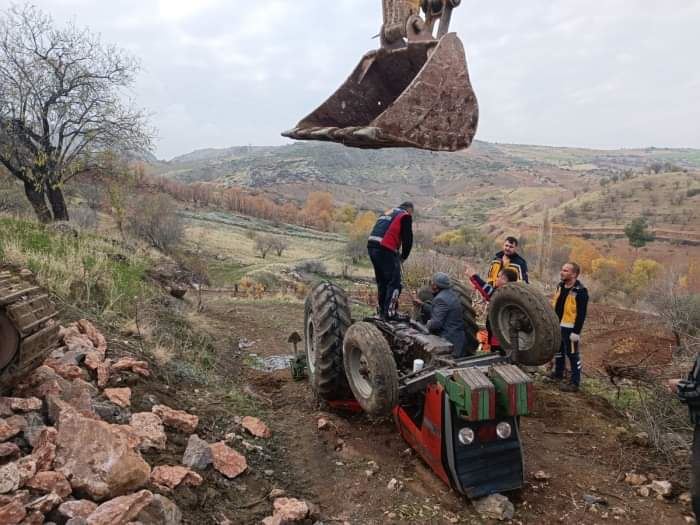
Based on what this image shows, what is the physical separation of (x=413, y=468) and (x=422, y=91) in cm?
304

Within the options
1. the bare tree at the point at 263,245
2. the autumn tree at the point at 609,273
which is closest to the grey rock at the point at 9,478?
the autumn tree at the point at 609,273

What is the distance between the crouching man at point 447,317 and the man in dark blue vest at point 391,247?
2.09 ft

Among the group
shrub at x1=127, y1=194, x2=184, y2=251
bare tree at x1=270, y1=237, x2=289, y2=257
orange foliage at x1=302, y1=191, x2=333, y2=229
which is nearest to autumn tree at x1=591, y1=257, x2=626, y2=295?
bare tree at x1=270, y1=237, x2=289, y2=257

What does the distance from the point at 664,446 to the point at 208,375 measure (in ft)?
15.3

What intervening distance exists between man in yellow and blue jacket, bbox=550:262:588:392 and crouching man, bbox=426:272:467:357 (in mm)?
1996

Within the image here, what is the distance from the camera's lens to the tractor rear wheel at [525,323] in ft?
14.2

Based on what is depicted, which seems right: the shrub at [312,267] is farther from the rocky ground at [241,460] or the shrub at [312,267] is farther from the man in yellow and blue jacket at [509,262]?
the rocky ground at [241,460]

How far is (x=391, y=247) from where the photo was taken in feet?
18.0

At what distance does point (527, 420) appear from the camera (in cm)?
534

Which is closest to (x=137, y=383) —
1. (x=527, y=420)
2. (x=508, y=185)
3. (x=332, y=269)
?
(x=527, y=420)

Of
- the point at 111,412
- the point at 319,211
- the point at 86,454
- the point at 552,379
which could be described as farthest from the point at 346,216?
the point at 86,454

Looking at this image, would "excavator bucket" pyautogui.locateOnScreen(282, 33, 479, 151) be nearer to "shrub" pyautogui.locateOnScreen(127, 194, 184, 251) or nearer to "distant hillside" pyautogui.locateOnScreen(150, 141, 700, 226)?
"shrub" pyautogui.locateOnScreen(127, 194, 184, 251)

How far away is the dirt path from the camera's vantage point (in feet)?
12.2

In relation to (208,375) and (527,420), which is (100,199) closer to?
(208,375)
